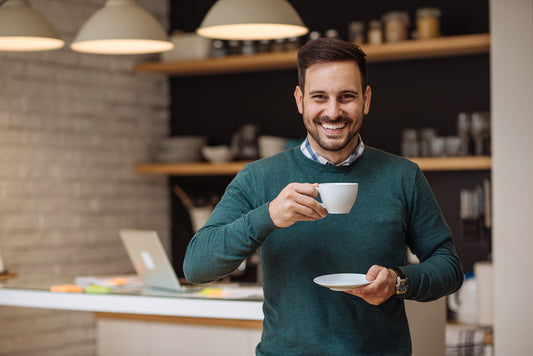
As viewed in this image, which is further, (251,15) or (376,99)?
(376,99)

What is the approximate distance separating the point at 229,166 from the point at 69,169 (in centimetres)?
97

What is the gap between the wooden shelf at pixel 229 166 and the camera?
13.1 ft

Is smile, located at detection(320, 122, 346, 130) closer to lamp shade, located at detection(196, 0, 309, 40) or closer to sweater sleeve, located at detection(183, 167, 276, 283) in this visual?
sweater sleeve, located at detection(183, 167, 276, 283)

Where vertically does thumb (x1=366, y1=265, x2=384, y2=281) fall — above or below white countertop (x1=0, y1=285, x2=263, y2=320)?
above

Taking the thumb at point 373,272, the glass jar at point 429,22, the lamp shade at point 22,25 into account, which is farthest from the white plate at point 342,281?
the glass jar at point 429,22

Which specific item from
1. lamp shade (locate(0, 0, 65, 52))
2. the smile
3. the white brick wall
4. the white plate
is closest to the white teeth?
the smile

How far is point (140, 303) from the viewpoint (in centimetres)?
281

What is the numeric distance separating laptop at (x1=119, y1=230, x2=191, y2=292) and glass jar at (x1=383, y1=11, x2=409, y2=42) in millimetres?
2025

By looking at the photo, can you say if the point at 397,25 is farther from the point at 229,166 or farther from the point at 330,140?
the point at 330,140

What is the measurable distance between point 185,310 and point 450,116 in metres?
2.33

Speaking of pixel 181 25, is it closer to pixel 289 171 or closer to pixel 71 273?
pixel 71 273

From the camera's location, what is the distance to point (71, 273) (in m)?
4.57

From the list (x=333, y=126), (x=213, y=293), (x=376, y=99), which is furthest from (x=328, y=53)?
(x=376, y=99)

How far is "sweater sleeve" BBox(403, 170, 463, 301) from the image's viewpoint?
1727 mm
